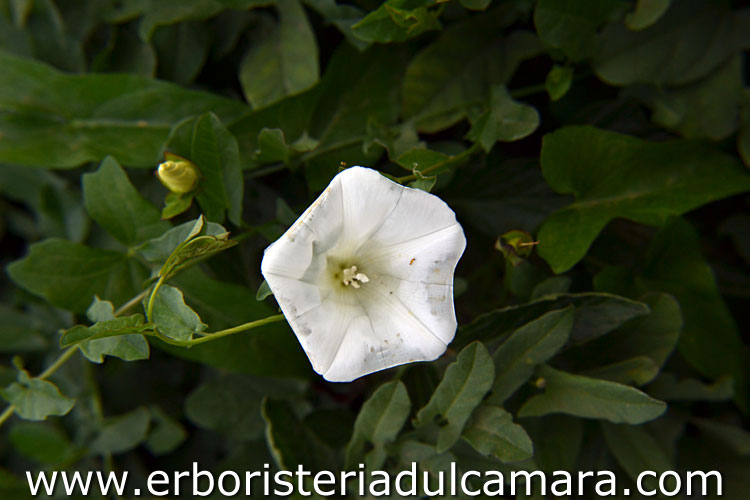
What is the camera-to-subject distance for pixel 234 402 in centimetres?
127

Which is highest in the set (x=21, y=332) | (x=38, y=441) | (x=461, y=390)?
(x=461, y=390)

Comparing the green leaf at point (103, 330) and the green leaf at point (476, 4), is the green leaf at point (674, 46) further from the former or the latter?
the green leaf at point (103, 330)

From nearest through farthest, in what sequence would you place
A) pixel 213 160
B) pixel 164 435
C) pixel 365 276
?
1. pixel 365 276
2. pixel 213 160
3. pixel 164 435

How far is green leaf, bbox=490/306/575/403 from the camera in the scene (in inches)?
38.9

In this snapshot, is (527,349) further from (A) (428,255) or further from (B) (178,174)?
(B) (178,174)

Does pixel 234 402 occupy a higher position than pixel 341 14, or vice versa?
pixel 341 14

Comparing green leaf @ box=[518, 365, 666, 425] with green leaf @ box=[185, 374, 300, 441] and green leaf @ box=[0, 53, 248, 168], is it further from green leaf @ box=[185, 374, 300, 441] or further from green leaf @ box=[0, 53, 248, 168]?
green leaf @ box=[0, 53, 248, 168]

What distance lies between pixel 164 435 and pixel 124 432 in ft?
0.29

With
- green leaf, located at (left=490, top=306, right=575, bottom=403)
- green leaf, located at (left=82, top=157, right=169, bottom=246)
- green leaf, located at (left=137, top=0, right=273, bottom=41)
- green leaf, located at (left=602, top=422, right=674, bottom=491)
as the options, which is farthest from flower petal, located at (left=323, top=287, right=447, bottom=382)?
green leaf, located at (left=137, top=0, right=273, bottom=41)

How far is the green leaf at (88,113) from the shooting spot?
46.5 inches

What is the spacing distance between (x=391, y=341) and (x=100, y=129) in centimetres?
74

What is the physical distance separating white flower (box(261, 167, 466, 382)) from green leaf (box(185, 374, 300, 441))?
45cm

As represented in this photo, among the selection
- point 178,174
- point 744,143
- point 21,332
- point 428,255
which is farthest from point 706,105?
point 21,332

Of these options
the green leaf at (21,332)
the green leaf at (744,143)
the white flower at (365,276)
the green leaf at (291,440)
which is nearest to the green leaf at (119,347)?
the white flower at (365,276)
